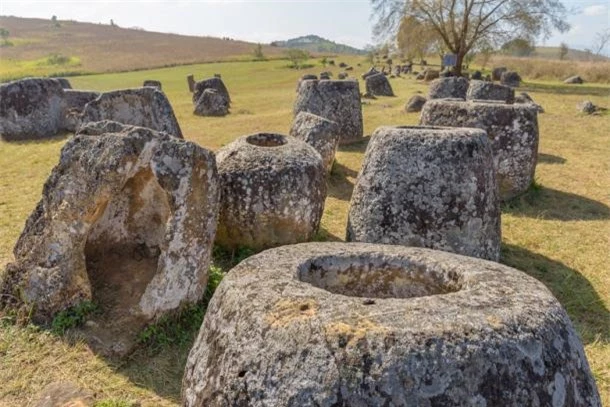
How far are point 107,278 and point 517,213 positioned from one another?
6.36m

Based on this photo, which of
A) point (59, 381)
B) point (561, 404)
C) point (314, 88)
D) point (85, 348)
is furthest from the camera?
point (314, 88)

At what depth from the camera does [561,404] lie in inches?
90.7

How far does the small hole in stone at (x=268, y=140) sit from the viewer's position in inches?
308

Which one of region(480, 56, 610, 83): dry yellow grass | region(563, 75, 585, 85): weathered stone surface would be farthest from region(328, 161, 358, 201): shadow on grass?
region(480, 56, 610, 83): dry yellow grass

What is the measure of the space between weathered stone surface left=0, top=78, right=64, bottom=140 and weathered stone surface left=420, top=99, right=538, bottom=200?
1180 centimetres

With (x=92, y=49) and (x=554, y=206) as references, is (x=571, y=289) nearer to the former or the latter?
(x=554, y=206)

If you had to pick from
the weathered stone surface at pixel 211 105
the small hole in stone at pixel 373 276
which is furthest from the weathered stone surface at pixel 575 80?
the small hole in stone at pixel 373 276

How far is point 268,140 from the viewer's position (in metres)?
7.92

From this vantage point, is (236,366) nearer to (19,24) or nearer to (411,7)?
(411,7)

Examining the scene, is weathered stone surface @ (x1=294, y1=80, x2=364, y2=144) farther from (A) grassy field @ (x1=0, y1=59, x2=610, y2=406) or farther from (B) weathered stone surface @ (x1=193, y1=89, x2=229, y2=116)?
(B) weathered stone surface @ (x1=193, y1=89, x2=229, y2=116)

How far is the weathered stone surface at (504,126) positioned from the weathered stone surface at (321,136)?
2160mm

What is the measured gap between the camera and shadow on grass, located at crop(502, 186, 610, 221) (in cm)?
877

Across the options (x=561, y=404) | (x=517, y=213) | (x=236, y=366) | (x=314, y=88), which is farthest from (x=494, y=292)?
(x=314, y=88)

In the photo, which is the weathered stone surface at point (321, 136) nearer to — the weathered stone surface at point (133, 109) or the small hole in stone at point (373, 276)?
the weathered stone surface at point (133, 109)
